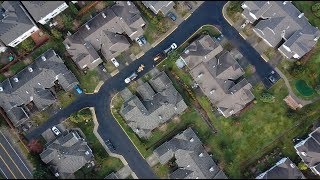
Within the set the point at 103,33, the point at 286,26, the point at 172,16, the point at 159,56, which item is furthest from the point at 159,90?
the point at 286,26

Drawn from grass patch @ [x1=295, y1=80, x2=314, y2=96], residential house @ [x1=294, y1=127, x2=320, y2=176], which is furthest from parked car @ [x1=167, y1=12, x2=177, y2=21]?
residential house @ [x1=294, y1=127, x2=320, y2=176]

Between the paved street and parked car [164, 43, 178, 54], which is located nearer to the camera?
the paved street

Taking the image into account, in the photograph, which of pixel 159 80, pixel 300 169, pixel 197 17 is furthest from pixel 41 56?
pixel 300 169

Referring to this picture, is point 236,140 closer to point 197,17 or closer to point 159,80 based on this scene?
point 159,80

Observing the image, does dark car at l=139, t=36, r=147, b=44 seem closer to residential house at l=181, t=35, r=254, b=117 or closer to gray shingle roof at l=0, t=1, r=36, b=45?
residential house at l=181, t=35, r=254, b=117

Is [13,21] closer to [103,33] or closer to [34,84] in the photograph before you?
[34,84]
